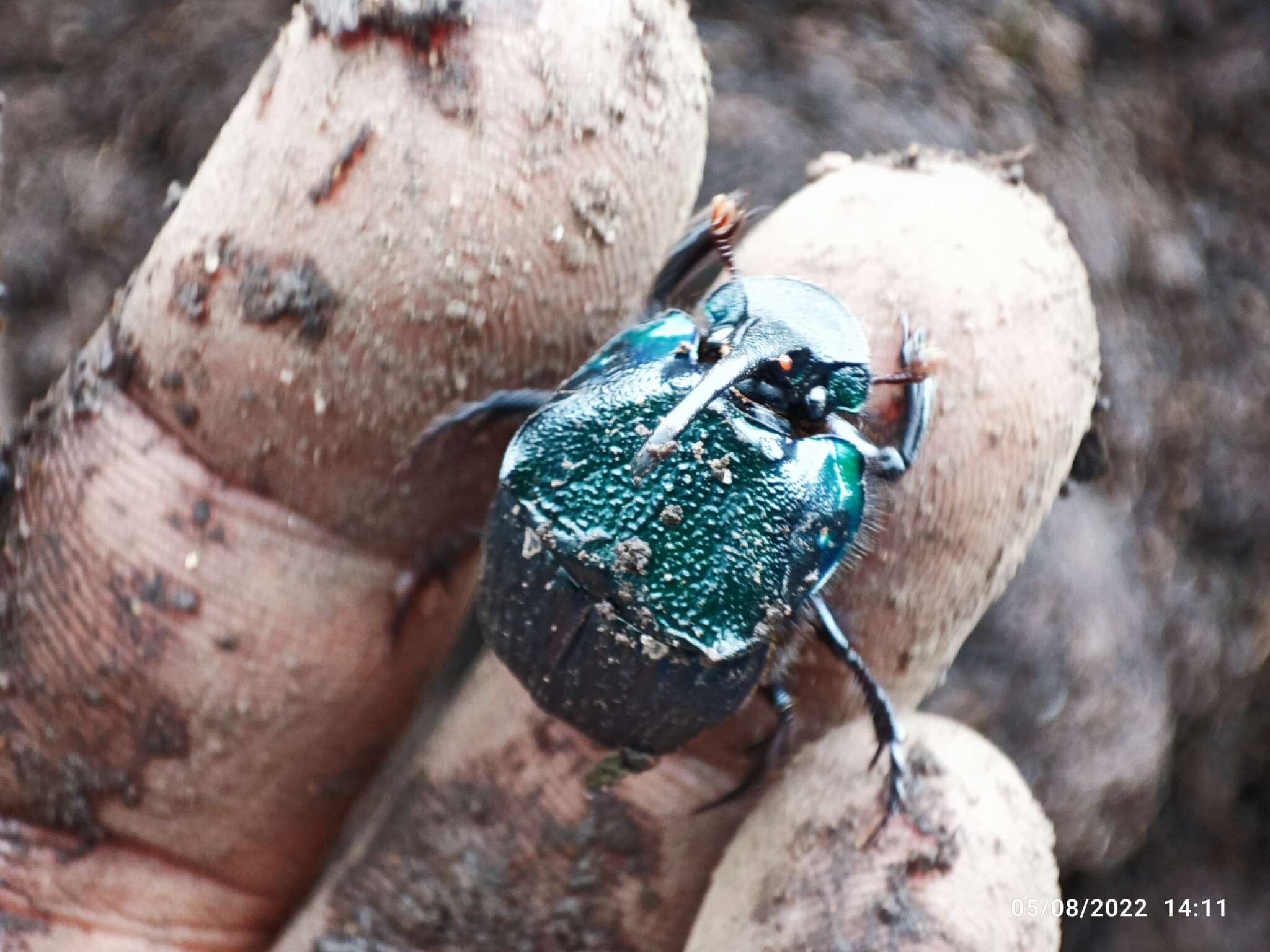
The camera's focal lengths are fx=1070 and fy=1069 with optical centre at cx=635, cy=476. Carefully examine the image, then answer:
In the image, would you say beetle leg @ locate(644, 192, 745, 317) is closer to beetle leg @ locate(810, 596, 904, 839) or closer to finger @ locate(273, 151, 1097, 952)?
finger @ locate(273, 151, 1097, 952)

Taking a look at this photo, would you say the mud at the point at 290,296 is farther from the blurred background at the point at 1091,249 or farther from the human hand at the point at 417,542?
the blurred background at the point at 1091,249

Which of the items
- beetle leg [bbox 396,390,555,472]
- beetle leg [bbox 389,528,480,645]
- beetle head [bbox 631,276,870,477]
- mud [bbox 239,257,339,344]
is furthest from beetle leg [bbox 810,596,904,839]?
mud [bbox 239,257,339,344]

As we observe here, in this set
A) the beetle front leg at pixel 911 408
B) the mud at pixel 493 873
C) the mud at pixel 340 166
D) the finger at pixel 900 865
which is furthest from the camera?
the mud at pixel 493 873

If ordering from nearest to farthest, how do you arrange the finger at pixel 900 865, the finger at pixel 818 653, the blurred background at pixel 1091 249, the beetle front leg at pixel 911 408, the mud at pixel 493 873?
the finger at pixel 900 865, the beetle front leg at pixel 911 408, the finger at pixel 818 653, the mud at pixel 493 873, the blurred background at pixel 1091 249

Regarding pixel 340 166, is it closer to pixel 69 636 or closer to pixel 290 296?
pixel 290 296

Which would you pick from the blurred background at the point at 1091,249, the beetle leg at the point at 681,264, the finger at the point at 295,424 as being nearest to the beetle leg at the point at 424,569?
the finger at the point at 295,424

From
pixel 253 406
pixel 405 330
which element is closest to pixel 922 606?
pixel 405 330

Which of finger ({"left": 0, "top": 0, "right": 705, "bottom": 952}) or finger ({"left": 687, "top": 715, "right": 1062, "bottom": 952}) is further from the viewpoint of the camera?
finger ({"left": 0, "top": 0, "right": 705, "bottom": 952})

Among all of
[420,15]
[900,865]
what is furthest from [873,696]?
[420,15]
